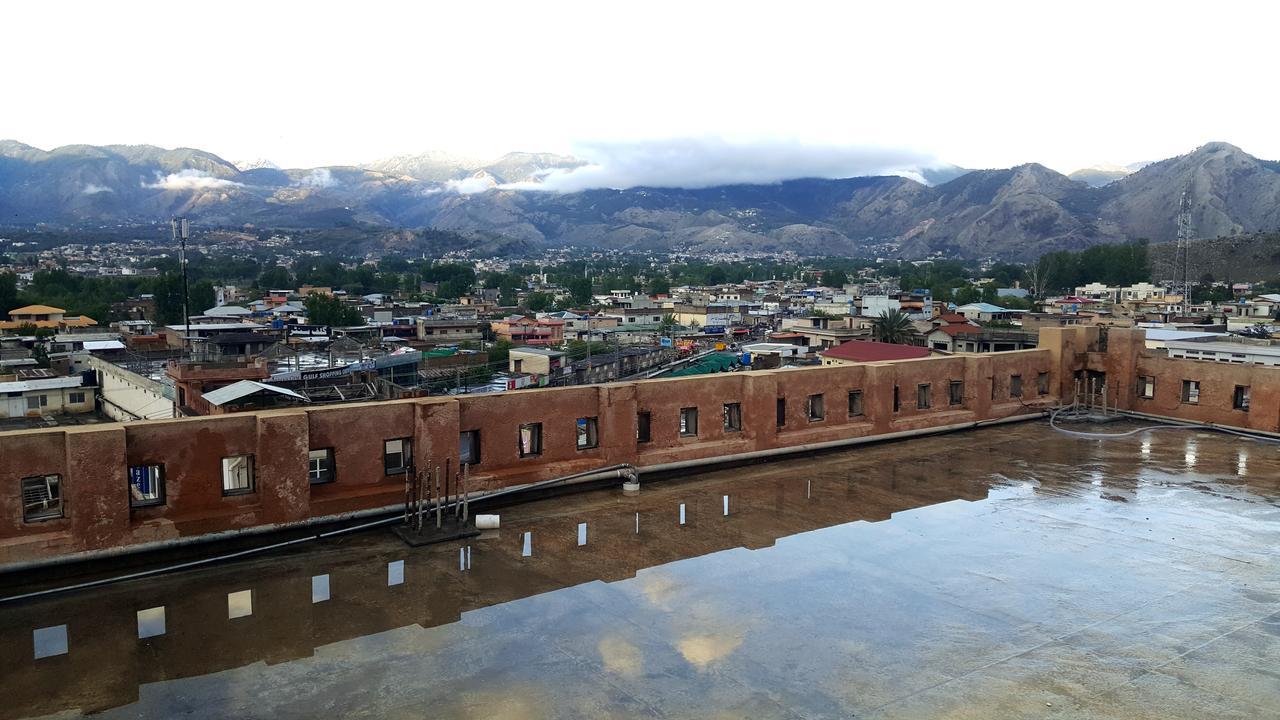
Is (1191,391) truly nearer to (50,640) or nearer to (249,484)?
(249,484)

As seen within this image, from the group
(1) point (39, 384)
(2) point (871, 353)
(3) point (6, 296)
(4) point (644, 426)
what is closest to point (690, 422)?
(4) point (644, 426)

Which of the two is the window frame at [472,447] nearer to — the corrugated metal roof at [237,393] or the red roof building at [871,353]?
the corrugated metal roof at [237,393]

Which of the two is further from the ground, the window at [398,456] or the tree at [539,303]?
the window at [398,456]

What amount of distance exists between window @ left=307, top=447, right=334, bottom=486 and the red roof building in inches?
974

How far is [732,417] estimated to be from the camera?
1819 centimetres

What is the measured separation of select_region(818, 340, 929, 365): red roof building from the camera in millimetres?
35969

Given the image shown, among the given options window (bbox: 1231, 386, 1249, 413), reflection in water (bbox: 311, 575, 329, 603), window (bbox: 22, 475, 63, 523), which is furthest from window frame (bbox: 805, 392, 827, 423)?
window (bbox: 22, 475, 63, 523)

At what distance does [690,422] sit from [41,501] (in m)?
11.2

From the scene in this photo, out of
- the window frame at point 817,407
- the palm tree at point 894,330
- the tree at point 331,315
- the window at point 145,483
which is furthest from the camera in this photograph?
the tree at point 331,315

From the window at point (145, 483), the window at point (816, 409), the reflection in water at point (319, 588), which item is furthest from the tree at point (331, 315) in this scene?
the reflection in water at point (319, 588)

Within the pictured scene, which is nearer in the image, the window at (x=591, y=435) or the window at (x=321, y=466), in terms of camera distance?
the window at (x=321, y=466)

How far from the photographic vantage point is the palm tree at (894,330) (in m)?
56.9

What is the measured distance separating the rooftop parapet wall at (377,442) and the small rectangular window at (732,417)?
12 cm

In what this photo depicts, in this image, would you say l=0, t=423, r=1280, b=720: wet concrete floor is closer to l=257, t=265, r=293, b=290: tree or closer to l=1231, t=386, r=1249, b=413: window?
l=1231, t=386, r=1249, b=413: window
